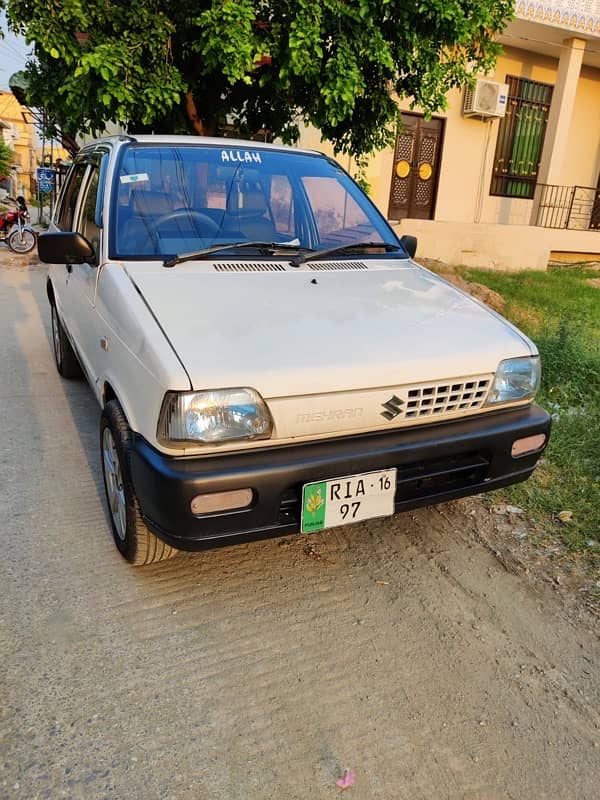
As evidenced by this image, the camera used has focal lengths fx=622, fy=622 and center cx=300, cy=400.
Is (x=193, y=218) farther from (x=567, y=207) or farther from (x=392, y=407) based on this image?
(x=567, y=207)

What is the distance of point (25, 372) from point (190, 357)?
3.57m

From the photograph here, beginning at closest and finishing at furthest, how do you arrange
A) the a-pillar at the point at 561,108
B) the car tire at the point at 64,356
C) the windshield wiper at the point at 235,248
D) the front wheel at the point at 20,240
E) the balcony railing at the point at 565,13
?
the windshield wiper at the point at 235,248 < the car tire at the point at 64,356 < the balcony railing at the point at 565,13 < the a-pillar at the point at 561,108 < the front wheel at the point at 20,240

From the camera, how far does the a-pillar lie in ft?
36.8

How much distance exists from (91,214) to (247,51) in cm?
304

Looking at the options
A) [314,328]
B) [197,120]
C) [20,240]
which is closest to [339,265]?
[314,328]

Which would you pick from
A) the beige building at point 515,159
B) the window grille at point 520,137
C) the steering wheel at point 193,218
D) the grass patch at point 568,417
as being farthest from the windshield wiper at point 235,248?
the window grille at point 520,137

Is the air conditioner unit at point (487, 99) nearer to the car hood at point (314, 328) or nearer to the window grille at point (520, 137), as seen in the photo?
the window grille at point (520, 137)

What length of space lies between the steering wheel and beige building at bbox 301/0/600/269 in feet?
25.2

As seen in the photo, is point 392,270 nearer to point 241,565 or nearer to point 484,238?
point 241,565

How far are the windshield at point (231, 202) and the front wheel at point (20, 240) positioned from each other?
33.5 ft

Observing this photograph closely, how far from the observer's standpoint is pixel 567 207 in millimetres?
13008

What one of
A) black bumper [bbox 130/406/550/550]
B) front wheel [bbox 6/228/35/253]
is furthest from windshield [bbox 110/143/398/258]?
front wheel [bbox 6/228/35/253]

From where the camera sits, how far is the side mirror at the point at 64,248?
2883mm

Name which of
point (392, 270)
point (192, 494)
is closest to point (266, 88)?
point (392, 270)
